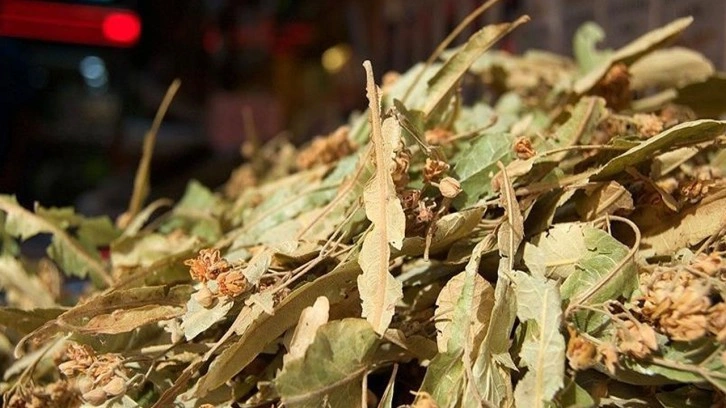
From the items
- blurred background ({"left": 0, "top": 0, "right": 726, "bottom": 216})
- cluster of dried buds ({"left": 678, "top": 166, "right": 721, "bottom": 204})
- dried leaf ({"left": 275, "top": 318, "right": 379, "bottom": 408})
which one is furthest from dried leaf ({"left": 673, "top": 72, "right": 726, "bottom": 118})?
blurred background ({"left": 0, "top": 0, "right": 726, "bottom": 216})

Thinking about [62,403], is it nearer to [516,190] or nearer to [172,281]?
[172,281]

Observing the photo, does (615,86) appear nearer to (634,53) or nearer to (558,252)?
(634,53)

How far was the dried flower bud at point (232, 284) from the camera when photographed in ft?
1.20

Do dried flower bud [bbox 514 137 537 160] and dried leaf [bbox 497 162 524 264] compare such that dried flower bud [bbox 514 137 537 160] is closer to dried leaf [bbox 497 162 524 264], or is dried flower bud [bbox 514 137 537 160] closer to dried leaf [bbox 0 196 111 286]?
dried leaf [bbox 497 162 524 264]

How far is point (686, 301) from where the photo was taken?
12.3 inches

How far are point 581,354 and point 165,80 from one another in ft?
5.46

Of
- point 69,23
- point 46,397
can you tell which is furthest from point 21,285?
point 69,23

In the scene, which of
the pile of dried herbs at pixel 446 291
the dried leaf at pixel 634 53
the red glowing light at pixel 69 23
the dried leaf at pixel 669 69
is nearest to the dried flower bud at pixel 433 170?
the pile of dried herbs at pixel 446 291

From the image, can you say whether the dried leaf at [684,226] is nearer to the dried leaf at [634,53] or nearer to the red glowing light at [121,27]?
the dried leaf at [634,53]

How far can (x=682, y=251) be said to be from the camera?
1.23 ft

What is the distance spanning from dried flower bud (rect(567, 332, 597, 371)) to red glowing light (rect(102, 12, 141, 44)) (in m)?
1.60

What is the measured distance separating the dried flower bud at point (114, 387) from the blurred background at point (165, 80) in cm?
101

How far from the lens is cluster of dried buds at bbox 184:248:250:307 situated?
1.20 feet

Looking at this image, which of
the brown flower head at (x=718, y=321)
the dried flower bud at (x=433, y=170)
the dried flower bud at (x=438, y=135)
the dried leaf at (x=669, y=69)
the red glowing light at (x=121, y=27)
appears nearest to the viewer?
the brown flower head at (x=718, y=321)
